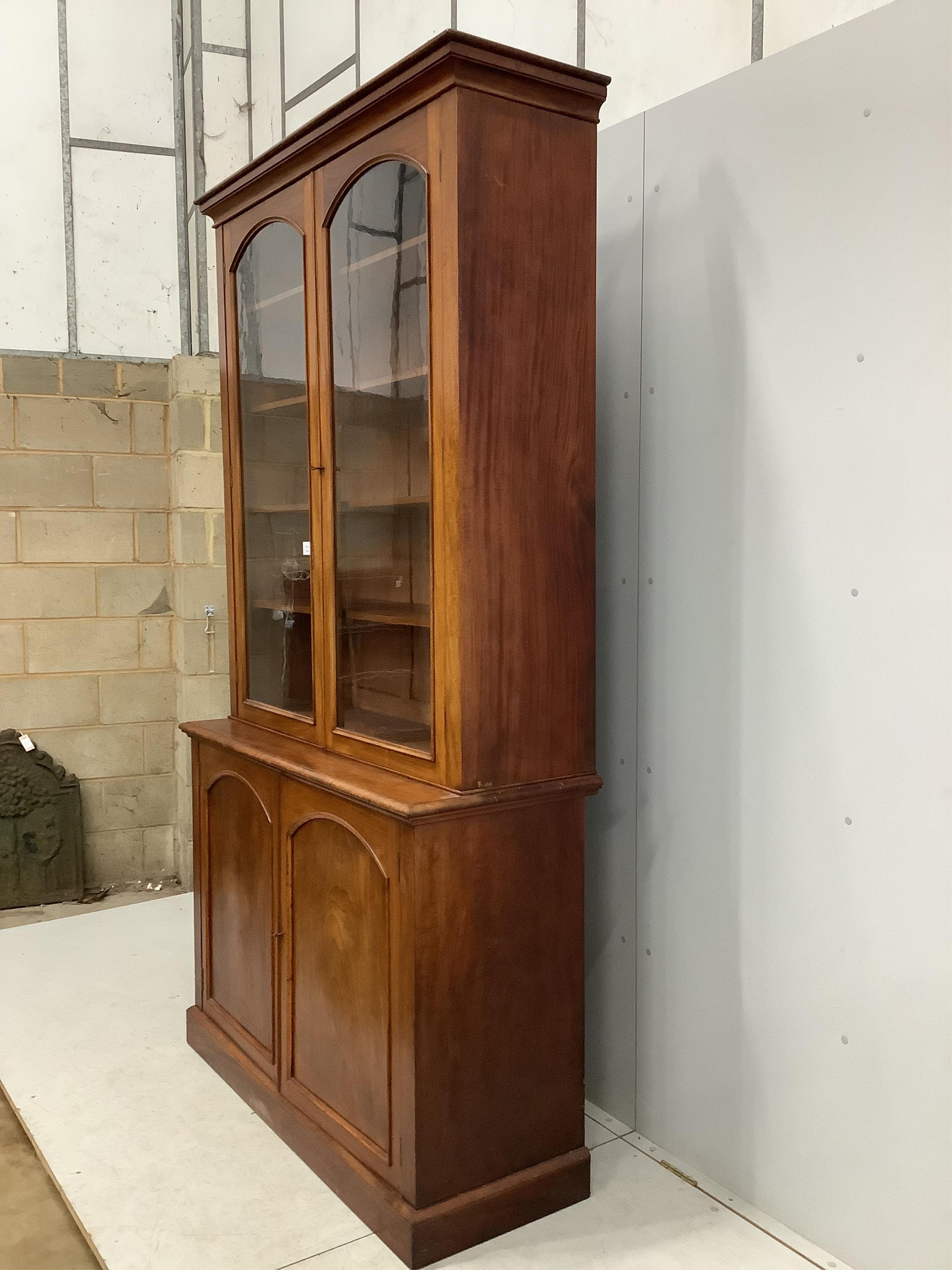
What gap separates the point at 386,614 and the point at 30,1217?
1428mm

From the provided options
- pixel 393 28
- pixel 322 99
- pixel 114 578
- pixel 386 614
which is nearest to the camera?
pixel 386 614

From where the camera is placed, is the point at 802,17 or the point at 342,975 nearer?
the point at 802,17

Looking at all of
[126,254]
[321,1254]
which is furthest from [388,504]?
[126,254]

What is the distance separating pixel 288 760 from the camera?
7.95 feet

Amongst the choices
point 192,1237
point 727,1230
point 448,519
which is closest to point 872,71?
point 448,519

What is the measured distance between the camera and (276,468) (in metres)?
2.62

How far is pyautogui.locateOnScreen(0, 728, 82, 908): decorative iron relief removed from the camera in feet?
13.8

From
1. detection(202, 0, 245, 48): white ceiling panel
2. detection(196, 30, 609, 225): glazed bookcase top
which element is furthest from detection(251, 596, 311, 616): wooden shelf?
detection(202, 0, 245, 48): white ceiling panel

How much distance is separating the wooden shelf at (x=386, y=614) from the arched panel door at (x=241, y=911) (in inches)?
18.5

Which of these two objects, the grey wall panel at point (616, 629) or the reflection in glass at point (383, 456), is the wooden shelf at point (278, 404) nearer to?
the reflection in glass at point (383, 456)

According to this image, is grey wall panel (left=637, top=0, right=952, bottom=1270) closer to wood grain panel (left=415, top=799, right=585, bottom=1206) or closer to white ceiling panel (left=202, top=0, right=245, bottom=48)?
wood grain panel (left=415, top=799, right=585, bottom=1206)

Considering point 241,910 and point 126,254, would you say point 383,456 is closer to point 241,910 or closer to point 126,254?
point 241,910

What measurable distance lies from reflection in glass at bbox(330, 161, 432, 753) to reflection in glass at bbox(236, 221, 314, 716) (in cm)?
16

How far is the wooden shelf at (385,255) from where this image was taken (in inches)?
81.2
